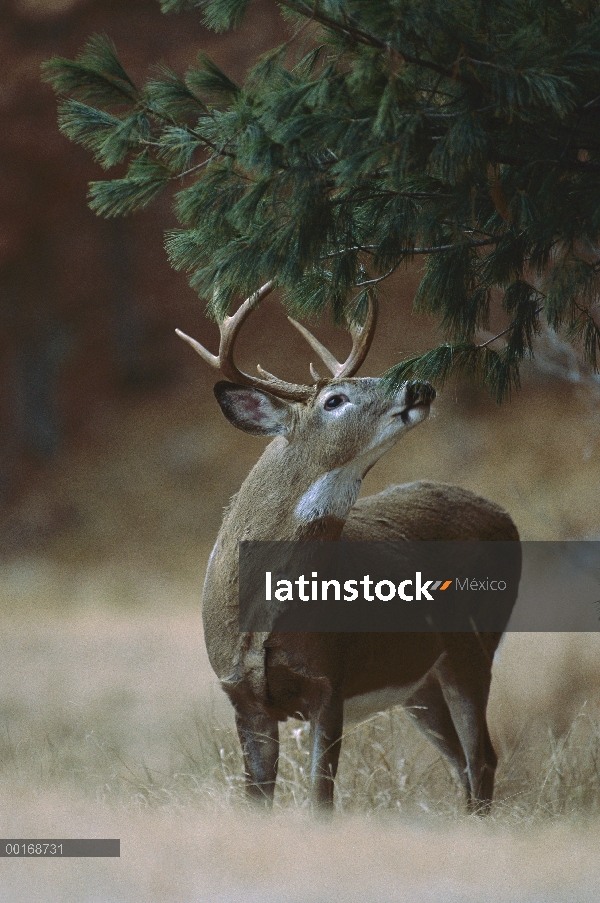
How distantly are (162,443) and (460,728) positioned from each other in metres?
3.46

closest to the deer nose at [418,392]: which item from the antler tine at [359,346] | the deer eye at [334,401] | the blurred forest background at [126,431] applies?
the deer eye at [334,401]

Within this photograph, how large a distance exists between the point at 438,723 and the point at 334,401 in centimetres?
150

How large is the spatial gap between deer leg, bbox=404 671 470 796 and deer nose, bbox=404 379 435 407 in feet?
4.32

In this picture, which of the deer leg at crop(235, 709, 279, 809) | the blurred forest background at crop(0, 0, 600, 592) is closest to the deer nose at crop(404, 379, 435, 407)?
the deer leg at crop(235, 709, 279, 809)

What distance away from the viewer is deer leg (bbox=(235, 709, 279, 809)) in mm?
3514

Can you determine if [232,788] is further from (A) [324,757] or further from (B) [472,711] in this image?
(B) [472,711]

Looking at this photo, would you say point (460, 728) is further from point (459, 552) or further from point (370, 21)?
point (370, 21)

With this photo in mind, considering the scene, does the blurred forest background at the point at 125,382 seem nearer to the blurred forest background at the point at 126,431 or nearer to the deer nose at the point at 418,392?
the blurred forest background at the point at 126,431

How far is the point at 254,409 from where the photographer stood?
11.6ft

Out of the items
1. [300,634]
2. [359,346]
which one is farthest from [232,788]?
[359,346]

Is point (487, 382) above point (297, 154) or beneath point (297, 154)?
beneath

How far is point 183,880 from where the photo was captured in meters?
2.98

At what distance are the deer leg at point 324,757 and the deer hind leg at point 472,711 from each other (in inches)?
27.7

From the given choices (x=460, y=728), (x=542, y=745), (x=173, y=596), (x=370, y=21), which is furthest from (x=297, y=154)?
(x=173, y=596)
